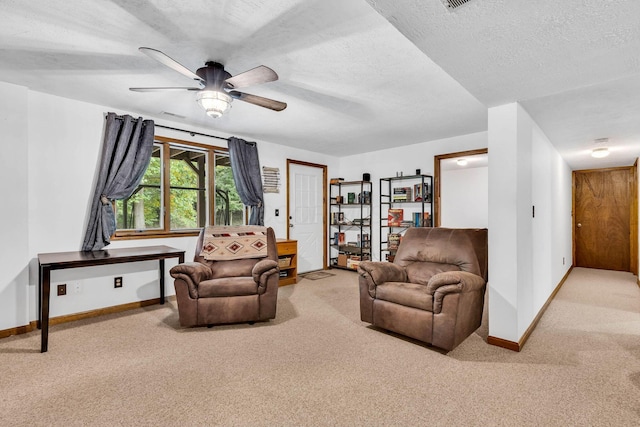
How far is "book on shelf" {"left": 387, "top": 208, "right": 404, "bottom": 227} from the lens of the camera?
5.23 meters

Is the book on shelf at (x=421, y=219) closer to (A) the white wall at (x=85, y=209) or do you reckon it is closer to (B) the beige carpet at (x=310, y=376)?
(A) the white wall at (x=85, y=209)

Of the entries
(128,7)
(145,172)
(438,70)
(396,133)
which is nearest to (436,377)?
(438,70)

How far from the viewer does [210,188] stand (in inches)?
171

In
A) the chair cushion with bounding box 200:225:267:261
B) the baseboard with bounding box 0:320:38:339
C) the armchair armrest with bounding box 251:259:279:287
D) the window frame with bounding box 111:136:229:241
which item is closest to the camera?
the baseboard with bounding box 0:320:38:339

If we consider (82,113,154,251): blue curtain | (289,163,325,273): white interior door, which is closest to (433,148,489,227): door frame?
(289,163,325,273): white interior door

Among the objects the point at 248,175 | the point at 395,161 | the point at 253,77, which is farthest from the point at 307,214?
the point at 253,77

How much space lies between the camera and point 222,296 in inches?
117

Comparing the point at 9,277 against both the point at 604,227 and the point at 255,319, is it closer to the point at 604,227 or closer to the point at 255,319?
the point at 255,319

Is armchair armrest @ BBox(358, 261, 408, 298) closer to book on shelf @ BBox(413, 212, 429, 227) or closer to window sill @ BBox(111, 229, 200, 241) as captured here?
book on shelf @ BBox(413, 212, 429, 227)

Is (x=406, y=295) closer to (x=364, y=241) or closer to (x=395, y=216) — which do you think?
(x=395, y=216)

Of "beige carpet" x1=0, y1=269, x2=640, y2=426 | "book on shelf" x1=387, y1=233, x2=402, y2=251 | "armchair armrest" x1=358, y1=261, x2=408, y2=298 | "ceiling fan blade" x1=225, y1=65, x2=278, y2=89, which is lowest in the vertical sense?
"beige carpet" x1=0, y1=269, x2=640, y2=426

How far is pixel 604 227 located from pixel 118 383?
807 cm

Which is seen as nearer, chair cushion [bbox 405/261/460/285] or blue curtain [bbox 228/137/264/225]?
chair cushion [bbox 405/261/460/285]

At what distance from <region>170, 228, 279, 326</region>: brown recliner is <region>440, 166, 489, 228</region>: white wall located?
10.1ft
